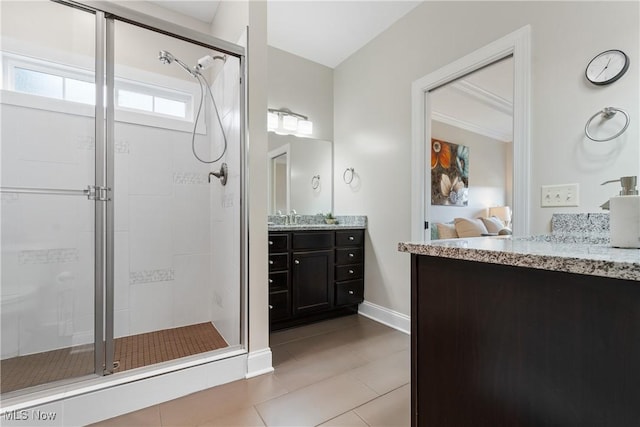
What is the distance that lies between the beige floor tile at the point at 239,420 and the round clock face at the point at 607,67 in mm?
2331

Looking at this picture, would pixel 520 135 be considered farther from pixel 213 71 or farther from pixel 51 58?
pixel 51 58

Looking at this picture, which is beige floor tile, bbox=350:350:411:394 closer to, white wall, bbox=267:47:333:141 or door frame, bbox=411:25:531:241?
door frame, bbox=411:25:531:241

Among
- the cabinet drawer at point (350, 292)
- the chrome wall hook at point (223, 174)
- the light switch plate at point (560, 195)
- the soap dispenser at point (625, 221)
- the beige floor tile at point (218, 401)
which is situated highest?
the chrome wall hook at point (223, 174)

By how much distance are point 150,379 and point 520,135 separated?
2.48 metres

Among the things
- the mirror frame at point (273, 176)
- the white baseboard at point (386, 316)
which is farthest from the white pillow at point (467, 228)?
the mirror frame at point (273, 176)

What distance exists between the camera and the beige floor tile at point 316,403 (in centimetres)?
138

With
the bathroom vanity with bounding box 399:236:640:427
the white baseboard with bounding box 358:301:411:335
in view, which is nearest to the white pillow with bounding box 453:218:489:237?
the white baseboard with bounding box 358:301:411:335

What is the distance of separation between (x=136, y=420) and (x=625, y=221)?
6.84 ft

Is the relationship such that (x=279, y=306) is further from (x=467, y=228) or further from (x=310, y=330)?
(x=467, y=228)

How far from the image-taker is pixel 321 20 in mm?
2564

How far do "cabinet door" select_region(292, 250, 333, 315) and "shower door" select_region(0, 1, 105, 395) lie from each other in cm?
139

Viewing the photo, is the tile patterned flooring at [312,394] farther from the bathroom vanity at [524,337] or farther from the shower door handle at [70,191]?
the shower door handle at [70,191]

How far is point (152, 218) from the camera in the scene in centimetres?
238

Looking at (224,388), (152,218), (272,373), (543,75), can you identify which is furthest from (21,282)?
(543,75)
